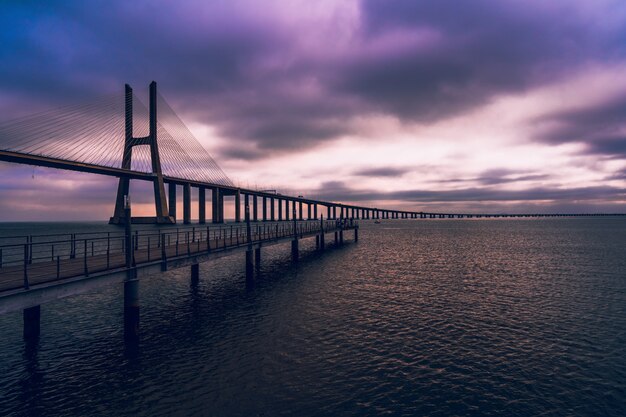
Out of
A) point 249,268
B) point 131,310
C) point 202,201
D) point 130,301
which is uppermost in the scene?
point 202,201

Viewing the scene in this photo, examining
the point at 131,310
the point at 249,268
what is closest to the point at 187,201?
the point at 249,268

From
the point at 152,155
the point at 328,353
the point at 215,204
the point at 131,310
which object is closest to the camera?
the point at 328,353

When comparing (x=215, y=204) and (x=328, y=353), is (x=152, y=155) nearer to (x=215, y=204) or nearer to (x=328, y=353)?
(x=215, y=204)

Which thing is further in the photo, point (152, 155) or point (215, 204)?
point (215, 204)

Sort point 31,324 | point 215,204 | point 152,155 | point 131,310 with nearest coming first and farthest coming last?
1. point 131,310
2. point 31,324
3. point 152,155
4. point 215,204

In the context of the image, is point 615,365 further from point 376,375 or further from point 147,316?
point 147,316

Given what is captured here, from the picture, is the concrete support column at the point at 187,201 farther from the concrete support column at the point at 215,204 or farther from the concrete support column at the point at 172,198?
the concrete support column at the point at 215,204

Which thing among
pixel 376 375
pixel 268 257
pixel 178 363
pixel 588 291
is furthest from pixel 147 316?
pixel 588 291

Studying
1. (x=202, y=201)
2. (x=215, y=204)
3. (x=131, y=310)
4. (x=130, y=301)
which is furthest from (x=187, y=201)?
(x=131, y=310)

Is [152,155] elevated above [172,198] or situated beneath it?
elevated above

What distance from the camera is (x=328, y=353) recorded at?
51.7ft

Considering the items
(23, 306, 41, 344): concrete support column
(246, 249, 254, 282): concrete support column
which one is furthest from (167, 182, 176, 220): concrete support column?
(23, 306, 41, 344): concrete support column

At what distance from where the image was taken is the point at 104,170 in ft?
232

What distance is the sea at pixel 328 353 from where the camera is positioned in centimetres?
1188
